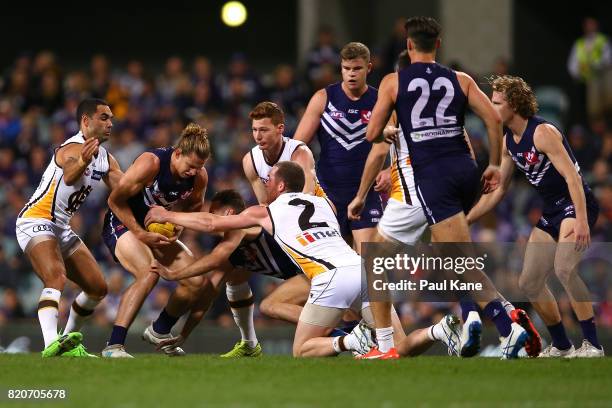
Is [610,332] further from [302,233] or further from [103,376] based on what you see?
[103,376]

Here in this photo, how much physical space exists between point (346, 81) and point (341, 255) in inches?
83.8

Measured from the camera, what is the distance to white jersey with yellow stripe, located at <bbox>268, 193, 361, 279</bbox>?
10141 mm

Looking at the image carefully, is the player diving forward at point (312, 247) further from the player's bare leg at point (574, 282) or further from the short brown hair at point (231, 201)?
the player's bare leg at point (574, 282)

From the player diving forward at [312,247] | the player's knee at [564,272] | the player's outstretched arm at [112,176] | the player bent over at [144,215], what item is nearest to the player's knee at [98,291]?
the player bent over at [144,215]

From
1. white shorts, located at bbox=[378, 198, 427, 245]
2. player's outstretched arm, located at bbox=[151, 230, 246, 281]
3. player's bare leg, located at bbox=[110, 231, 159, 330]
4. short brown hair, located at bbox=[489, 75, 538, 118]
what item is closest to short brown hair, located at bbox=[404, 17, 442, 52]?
short brown hair, located at bbox=[489, 75, 538, 118]

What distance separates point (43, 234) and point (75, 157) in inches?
30.6

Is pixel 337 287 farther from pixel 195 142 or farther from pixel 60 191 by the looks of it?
pixel 60 191

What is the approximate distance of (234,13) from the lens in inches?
958

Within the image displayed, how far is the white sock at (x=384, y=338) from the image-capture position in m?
10.0

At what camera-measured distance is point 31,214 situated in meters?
11.2

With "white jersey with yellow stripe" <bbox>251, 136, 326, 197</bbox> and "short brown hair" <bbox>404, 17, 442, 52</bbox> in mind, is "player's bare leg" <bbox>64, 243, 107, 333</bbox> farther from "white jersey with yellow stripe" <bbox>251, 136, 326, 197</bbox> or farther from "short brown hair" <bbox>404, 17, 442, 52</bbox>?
"short brown hair" <bbox>404, 17, 442, 52</bbox>

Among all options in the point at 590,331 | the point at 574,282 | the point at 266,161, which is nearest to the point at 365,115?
the point at 266,161

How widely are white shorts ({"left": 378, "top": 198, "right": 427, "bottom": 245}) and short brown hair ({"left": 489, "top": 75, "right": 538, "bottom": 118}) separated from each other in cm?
145

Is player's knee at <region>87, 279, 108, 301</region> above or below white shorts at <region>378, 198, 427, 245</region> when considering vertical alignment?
below
